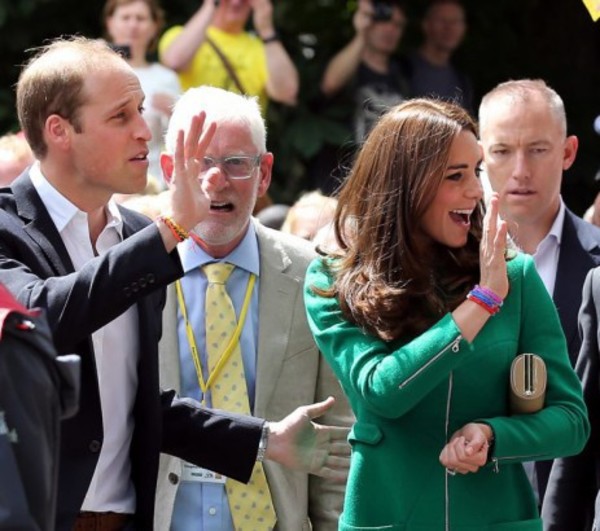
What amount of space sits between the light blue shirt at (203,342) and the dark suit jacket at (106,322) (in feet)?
1.06

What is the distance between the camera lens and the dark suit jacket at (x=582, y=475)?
5055 millimetres

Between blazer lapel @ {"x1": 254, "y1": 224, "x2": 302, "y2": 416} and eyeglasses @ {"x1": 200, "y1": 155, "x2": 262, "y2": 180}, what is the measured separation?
0.87 feet

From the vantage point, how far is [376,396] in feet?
13.7

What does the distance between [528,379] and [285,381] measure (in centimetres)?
120

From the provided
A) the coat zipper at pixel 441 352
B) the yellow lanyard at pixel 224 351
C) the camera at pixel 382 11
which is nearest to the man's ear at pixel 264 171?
the yellow lanyard at pixel 224 351

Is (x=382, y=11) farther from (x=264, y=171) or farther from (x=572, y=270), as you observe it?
(x=264, y=171)

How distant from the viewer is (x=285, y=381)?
5.19 meters

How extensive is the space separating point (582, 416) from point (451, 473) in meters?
0.40

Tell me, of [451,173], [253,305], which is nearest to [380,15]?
[253,305]

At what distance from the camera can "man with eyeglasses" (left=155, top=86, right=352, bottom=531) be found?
16.8 feet

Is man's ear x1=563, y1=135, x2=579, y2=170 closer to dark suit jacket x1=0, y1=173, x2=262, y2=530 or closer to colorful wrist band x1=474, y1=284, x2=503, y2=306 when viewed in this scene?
dark suit jacket x1=0, y1=173, x2=262, y2=530

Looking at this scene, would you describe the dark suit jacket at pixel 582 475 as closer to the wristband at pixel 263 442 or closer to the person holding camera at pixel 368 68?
the wristband at pixel 263 442

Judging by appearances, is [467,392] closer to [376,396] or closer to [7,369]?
[376,396]

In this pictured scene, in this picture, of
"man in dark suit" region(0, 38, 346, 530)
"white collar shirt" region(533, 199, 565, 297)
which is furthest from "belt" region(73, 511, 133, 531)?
"white collar shirt" region(533, 199, 565, 297)
